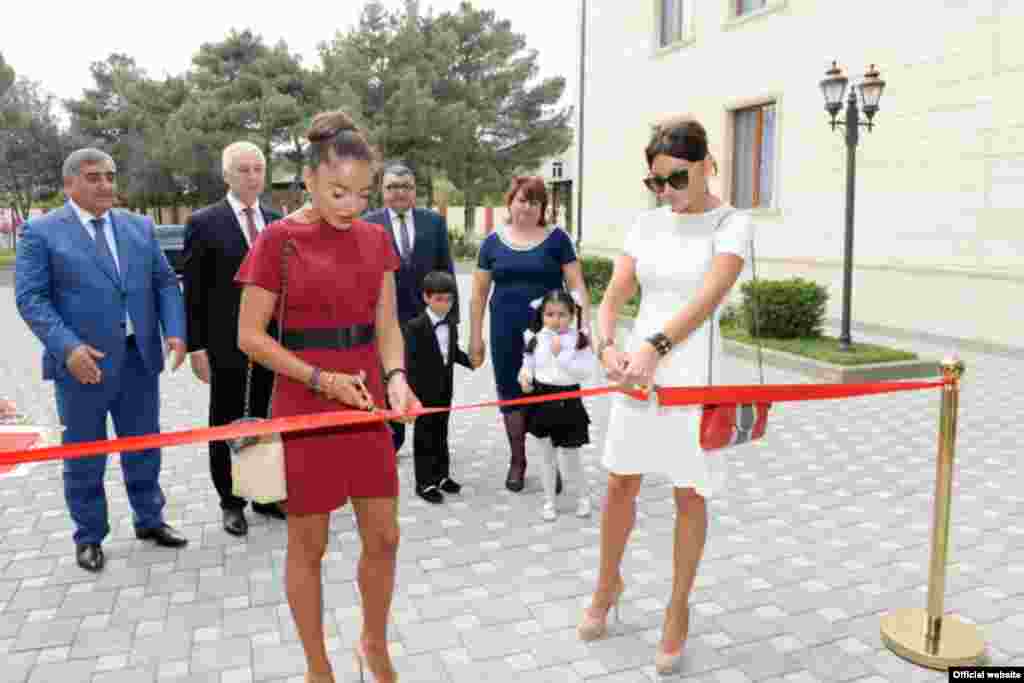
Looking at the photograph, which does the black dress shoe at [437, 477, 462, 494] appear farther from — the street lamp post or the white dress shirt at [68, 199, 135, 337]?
the street lamp post

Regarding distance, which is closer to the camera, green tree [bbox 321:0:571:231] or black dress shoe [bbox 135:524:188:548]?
black dress shoe [bbox 135:524:188:548]

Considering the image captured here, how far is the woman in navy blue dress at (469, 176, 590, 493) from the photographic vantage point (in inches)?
197

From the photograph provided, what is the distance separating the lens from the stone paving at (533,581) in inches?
129

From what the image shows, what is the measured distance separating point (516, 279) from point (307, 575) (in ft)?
8.97

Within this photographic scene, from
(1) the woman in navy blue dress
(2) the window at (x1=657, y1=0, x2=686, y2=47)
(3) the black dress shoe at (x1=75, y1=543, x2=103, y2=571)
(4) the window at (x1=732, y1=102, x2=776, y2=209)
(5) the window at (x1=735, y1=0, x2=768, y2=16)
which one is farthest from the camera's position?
(2) the window at (x1=657, y1=0, x2=686, y2=47)

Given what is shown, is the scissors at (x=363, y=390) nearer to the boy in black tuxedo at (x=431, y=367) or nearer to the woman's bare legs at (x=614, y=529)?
the woman's bare legs at (x=614, y=529)

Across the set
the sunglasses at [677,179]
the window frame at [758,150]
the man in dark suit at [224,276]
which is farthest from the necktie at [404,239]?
the window frame at [758,150]

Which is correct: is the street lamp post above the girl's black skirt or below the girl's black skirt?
above

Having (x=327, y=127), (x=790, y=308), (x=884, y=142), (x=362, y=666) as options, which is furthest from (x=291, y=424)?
(x=884, y=142)

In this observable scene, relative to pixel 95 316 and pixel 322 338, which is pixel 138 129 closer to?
pixel 95 316

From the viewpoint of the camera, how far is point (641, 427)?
3162 millimetres

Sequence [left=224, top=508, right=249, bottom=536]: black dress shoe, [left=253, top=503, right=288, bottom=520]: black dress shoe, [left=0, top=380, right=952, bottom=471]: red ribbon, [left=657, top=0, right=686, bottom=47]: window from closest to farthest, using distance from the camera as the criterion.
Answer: [left=0, top=380, right=952, bottom=471]: red ribbon
[left=224, top=508, right=249, bottom=536]: black dress shoe
[left=253, top=503, right=288, bottom=520]: black dress shoe
[left=657, top=0, right=686, bottom=47]: window

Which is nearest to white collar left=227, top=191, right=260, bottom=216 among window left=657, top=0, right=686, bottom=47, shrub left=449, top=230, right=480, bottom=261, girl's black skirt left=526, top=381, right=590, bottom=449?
girl's black skirt left=526, top=381, right=590, bottom=449

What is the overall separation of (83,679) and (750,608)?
9.30 feet
